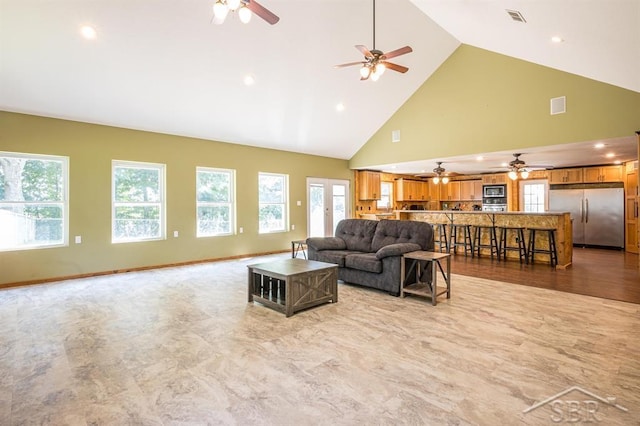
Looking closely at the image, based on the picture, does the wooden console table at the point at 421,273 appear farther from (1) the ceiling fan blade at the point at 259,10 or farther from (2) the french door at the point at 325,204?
(2) the french door at the point at 325,204

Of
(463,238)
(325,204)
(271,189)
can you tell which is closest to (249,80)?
(271,189)

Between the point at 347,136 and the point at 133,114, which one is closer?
the point at 133,114

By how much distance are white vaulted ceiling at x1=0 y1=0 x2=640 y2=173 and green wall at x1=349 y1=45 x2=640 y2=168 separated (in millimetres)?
559

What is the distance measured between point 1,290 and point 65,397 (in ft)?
13.4

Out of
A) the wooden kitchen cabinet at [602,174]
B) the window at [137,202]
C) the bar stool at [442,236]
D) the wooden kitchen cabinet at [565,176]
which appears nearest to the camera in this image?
the window at [137,202]

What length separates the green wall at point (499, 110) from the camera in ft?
18.2

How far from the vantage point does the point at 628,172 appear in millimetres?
8148

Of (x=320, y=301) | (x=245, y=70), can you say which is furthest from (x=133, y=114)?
(x=320, y=301)

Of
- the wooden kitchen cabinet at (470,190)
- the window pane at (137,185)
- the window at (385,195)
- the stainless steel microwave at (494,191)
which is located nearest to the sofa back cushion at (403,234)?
the window pane at (137,185)

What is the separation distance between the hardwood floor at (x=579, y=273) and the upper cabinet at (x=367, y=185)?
142 inches

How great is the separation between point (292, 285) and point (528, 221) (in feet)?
18.1

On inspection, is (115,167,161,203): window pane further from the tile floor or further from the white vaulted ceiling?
the tile floor

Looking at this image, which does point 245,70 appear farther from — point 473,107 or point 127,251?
point 473,107

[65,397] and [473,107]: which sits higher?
[473,107]
